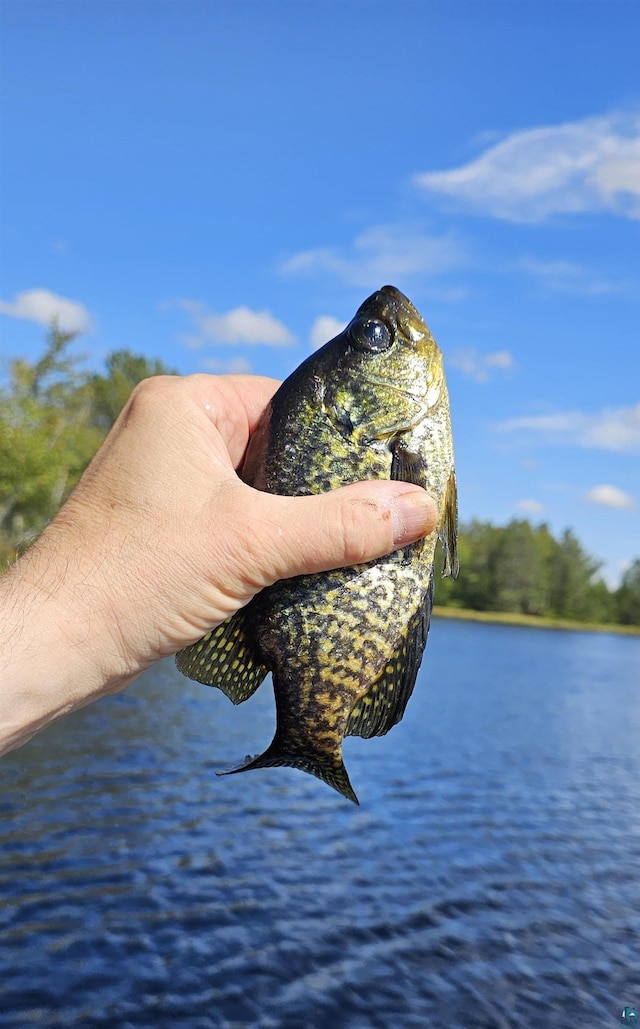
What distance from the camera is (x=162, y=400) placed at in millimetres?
4184

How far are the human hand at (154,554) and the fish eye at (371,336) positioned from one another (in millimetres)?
685

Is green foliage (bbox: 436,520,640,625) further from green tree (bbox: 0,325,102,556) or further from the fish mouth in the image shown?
the fish mouth

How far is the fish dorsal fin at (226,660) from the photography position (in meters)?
4.25

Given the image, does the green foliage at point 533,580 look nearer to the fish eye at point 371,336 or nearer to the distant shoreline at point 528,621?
the distant shoreline at point 528,621

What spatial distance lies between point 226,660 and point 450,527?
127 centimetres

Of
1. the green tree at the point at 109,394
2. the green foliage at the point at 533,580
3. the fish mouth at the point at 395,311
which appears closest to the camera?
the fish mouth at the point at 395,311

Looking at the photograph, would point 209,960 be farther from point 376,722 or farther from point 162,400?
point 162,400

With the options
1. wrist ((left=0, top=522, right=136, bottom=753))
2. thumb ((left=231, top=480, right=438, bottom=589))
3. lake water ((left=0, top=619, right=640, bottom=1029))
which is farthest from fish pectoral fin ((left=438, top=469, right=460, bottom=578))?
lake water ((left=0, top=619, right=640, bottom=1029))

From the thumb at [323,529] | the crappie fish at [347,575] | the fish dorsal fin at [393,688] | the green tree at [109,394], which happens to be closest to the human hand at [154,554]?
the thumb at [323,529]

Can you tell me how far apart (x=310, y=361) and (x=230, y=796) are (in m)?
16.1

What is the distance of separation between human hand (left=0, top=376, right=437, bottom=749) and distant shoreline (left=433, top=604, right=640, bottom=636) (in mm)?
107046

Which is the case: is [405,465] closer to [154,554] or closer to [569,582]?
[154,554]

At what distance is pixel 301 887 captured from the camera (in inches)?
546

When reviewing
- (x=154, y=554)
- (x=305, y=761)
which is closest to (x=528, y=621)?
(x=305, y=761)
